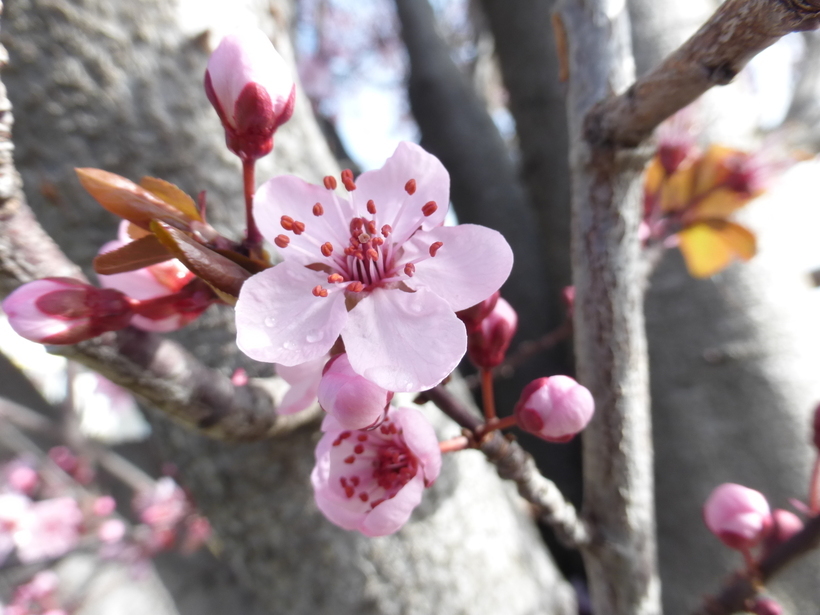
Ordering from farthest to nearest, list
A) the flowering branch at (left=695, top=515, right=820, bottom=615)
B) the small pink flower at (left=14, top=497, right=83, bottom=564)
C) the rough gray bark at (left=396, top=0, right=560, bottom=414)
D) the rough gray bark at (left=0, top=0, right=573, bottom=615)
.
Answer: the small pink flower at (left=14, top=497, right=83, bottom=564)
the rough gray bark at (left=396, top=0, right=560, bottom=414)
the rough gray bark at (left=0, top=0, right=573, bottom=615)
the flowering branch at (left=695, top=515, right=820, bottom=615)

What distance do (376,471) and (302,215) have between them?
24 centimetres

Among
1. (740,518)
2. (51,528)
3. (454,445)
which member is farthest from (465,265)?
(51,528)

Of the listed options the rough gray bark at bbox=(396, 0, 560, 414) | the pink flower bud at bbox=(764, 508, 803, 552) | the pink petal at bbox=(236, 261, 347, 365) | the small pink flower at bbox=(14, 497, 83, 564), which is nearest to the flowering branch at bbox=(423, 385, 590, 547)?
the pink petal at bbox=(236, 261, 347, 365)

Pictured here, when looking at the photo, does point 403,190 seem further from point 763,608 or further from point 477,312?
point 763,608

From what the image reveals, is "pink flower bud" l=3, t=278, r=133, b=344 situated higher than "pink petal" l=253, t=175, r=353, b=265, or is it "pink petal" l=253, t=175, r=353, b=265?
"pink petal" l=253, t=175, r=353, b=265

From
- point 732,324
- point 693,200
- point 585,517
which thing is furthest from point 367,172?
point 732,324

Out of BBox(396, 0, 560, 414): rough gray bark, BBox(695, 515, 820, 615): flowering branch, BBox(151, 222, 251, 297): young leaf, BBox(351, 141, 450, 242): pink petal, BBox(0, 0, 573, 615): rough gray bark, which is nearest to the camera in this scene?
BBox(151, 222, 251, 297): young leaf

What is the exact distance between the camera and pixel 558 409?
39 centimetres

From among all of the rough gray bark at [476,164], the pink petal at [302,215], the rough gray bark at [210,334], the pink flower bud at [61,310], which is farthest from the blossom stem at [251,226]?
the rough gray bark at [476,164]

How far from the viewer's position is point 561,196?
138 cm

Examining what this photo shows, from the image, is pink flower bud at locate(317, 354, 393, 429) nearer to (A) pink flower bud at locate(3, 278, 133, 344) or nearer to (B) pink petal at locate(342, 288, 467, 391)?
(B) pink petal at locate(342, 288, 467, 391)

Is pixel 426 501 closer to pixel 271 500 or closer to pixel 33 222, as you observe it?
pixel 271 500

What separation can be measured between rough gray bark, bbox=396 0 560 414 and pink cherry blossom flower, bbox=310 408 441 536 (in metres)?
1.02

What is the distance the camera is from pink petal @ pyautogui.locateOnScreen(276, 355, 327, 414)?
410mm
